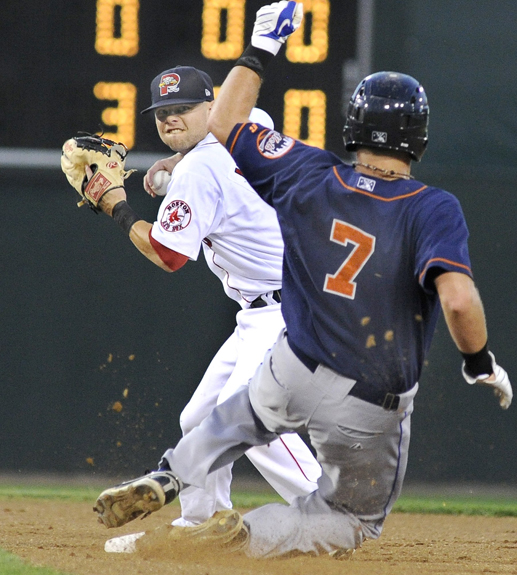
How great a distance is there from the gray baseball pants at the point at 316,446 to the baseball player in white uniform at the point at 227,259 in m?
0.72

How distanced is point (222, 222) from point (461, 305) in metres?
1.44

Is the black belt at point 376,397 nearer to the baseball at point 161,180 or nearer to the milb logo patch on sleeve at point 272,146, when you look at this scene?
the milb logo patch on sleeve at point 272,146

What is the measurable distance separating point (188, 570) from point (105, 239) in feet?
10.7

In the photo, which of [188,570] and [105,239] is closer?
[188,570]

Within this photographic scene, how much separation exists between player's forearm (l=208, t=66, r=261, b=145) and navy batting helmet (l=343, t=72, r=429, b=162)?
0.31m

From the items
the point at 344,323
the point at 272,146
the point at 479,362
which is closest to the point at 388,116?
the point at 272,146

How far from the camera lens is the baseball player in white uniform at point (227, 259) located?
349 centimetres

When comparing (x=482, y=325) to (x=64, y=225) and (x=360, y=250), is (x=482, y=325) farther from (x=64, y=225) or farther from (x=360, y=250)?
(x=64, y=225)

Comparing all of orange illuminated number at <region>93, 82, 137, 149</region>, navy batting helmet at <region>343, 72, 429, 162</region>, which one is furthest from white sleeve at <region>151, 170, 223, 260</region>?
orange illuminated number at <region>93, 82, 137, 149</region>

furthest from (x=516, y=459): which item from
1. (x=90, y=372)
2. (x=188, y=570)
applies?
(x=188, y=570)

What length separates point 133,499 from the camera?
265 cm

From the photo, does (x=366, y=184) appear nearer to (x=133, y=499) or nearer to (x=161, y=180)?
(x=133, y=499)

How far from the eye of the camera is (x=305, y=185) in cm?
271

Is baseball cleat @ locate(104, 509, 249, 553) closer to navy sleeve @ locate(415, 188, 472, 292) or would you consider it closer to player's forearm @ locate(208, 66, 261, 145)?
navy sleeve @ locate(415, 188, 472, 292)
